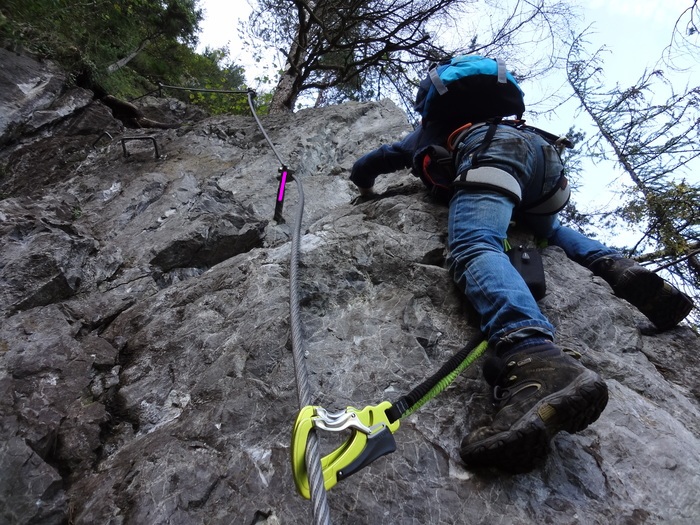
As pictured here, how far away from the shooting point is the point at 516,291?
1635 millimetres

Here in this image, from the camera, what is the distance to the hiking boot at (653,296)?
219 cm

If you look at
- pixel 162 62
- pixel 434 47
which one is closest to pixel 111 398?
pixel 434 47

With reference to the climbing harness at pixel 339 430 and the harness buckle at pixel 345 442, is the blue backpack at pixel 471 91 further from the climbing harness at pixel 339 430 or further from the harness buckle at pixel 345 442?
the harness buckle at pixel 345 442

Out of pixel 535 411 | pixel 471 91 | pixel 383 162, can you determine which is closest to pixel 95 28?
pixel 383 162

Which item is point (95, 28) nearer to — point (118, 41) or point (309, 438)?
point (118, 41)

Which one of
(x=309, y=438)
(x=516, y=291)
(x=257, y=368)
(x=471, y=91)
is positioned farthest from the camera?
(x=471, y=91)

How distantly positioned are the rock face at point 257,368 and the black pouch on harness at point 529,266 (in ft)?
0.87

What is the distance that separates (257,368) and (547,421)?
1215mm

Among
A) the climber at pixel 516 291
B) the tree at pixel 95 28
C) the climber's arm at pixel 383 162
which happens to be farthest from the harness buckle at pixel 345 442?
the tree at pixel 95 28

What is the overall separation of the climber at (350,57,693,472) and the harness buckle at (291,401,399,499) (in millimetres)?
357

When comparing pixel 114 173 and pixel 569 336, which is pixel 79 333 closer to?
pixel 114 173

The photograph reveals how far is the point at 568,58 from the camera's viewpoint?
18.3 feet

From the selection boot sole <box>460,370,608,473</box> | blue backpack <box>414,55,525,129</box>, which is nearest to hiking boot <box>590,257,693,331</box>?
blue backpack <box>414,55,525,129</box>

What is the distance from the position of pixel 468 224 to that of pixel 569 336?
0.81 metres
